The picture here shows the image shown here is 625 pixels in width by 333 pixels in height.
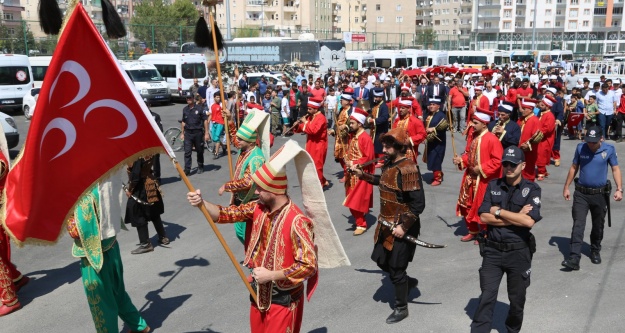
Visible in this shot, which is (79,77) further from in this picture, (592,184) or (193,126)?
(193,126)

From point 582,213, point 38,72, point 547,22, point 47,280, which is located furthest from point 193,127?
point 547,22

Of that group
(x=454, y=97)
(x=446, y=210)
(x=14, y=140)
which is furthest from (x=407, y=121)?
(x=14, y=140)

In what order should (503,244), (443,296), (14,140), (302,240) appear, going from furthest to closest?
1. (14,140)
2. (443,296)
3. (503,244)
4. (302,240)

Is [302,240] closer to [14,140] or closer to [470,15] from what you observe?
[14,140]

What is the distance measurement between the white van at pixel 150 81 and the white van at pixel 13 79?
4361 millimetres

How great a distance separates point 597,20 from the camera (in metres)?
91.5

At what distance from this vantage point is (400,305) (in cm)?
607

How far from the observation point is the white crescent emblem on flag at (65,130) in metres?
3.81

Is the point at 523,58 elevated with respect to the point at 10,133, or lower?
elevated

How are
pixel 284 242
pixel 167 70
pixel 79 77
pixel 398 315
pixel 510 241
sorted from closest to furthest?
pixel 79 77
pixel 284 242
pixel 510 241
pixel 398 315
pixel 167 70

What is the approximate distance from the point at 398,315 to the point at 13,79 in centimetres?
2251

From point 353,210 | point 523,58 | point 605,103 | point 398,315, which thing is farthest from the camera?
point 523,58

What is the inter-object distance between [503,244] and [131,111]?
11.1 feet

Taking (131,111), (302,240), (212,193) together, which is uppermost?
(131,111)
